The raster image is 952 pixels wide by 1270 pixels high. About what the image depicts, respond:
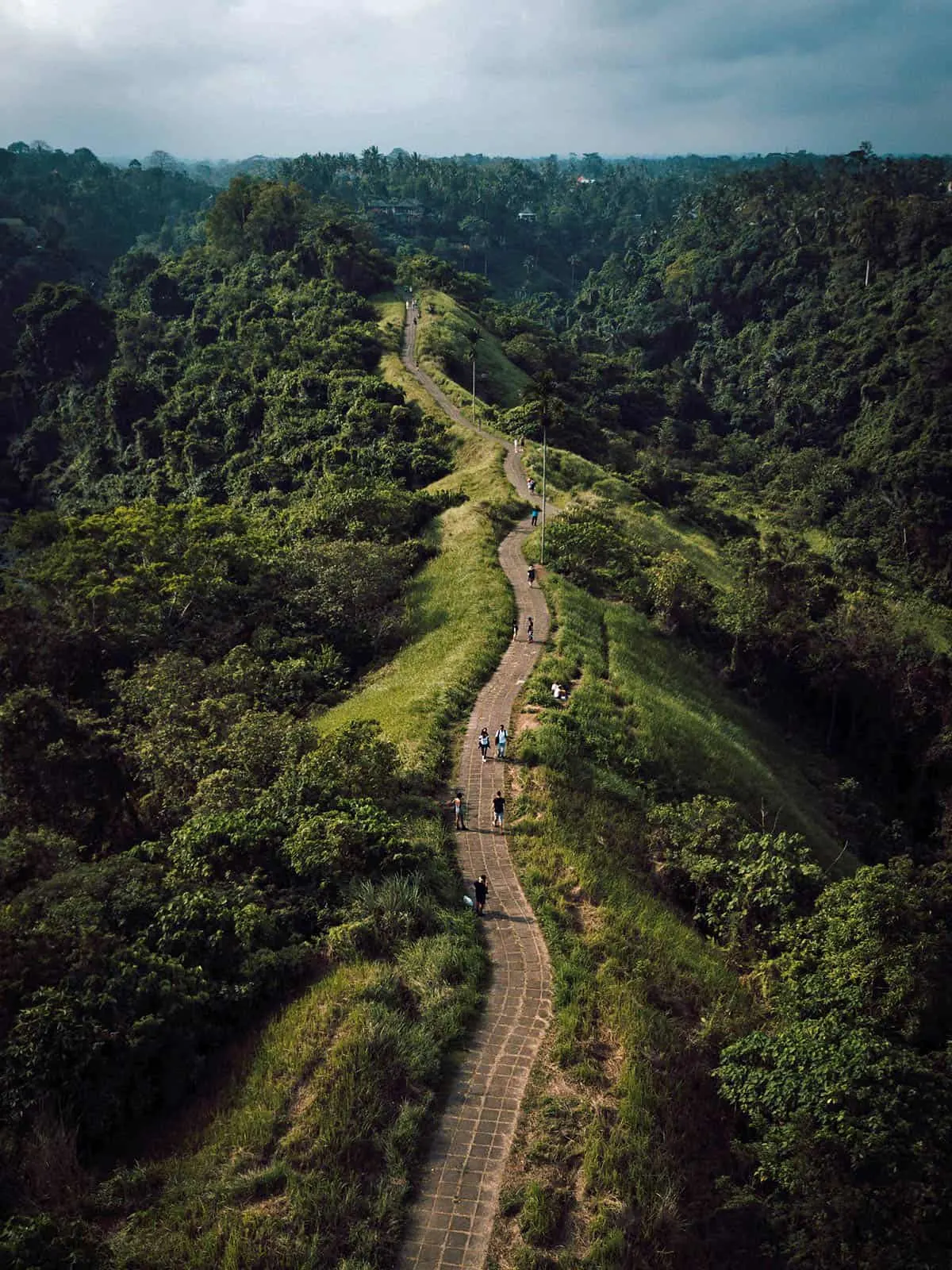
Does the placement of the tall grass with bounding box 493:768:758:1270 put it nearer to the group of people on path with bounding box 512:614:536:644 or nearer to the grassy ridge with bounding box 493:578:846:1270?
the grassy ridge with bounding box 493:578:846:1270

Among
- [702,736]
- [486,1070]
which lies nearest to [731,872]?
[486,1070]

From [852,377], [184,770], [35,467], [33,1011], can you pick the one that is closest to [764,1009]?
[33,1011]

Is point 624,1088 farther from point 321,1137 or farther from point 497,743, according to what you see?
point 497,743

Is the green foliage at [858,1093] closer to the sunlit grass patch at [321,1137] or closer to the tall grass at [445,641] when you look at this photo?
the sunlit grass patch at [321,1137]

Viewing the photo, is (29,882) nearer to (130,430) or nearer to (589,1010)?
(589,1010)

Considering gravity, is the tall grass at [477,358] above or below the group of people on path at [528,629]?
above

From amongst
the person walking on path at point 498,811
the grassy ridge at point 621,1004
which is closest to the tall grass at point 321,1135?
the grassy ridge at point 621,1004
